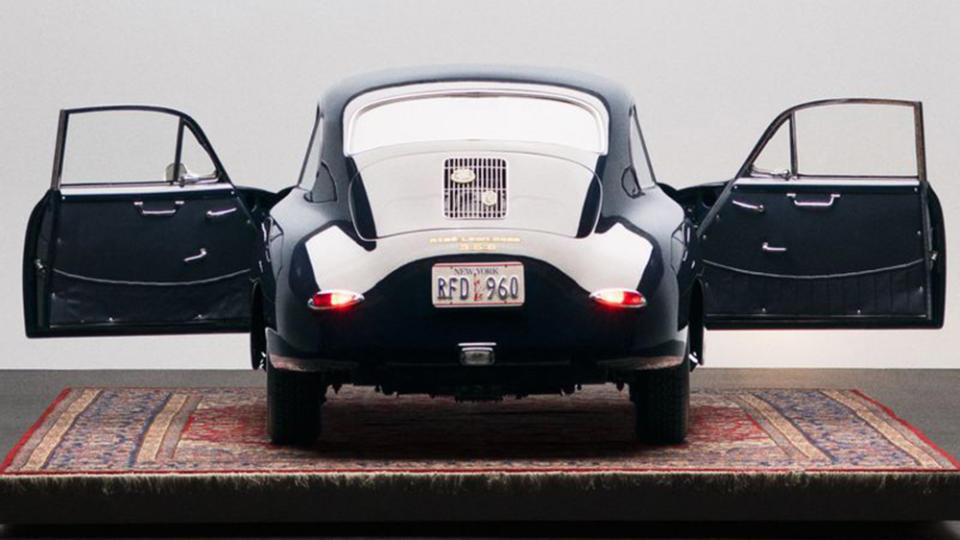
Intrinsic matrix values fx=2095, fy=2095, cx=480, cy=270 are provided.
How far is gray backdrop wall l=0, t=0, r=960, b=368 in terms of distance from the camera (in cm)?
1321

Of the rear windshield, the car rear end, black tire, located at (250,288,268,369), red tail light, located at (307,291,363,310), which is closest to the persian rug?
black tire, located at (250,288,268,369)

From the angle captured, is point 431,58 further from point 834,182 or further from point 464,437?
point 464,437

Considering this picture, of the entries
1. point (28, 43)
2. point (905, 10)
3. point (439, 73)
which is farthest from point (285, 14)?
point (439, 73)

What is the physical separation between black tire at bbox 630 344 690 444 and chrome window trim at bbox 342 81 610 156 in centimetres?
97

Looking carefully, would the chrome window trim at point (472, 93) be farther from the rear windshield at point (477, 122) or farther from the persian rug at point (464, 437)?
the persian rug at point (464, 437)

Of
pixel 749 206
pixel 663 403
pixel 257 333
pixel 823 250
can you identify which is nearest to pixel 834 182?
pixel 823 250

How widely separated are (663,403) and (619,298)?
62 centimetres

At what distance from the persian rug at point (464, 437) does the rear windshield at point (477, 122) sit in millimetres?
1166

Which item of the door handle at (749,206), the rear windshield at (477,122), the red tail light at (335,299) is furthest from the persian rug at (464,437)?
→ the rear windshield at (477,122)

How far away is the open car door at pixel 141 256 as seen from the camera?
8797mm

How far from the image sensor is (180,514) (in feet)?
22.9

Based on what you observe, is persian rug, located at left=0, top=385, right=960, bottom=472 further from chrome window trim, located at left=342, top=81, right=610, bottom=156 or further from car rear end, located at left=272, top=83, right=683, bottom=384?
chrome window trim, located at left=342, top=81, right=610, bottom=156

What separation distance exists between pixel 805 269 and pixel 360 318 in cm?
242

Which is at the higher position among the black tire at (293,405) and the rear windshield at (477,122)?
the rear windshield at (477,122)
